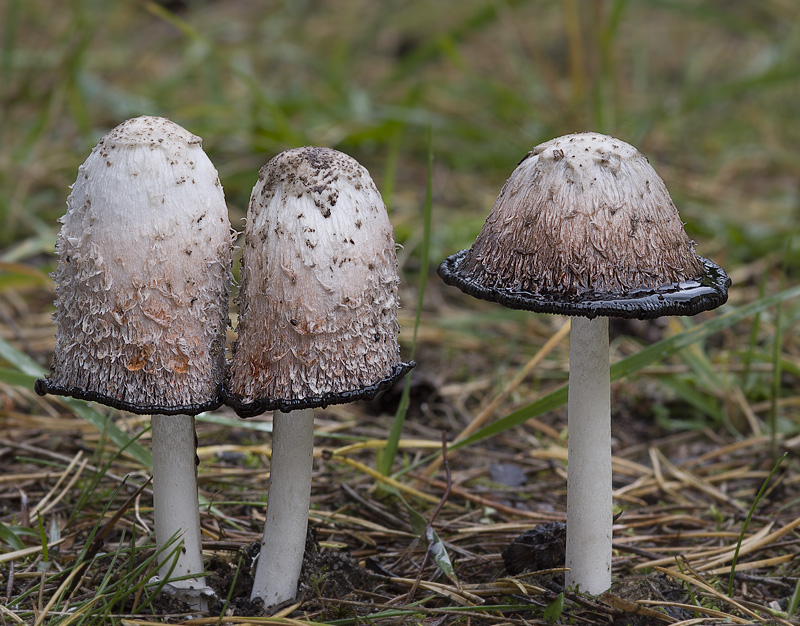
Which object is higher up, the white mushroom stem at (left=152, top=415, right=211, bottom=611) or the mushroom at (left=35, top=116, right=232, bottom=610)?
the mushroom at (left=35, top=116, right=232, bottom=610)

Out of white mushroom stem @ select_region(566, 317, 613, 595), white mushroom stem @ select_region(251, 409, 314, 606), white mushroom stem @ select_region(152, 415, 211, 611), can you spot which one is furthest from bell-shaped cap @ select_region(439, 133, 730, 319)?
white mushroom stem @ select_region(152, 415, 211, 611)

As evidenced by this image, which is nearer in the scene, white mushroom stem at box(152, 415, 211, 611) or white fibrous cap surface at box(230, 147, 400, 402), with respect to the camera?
white fibrous cap surface at box(230, 147, 400, 402)

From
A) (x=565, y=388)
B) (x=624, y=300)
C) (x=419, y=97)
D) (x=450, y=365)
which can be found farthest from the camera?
(x=419, y=97)

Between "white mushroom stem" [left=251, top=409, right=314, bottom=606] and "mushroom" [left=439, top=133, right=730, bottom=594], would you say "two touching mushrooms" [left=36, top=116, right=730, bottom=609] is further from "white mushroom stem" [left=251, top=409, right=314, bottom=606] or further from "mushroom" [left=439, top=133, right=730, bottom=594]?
"white mushroom stem" [left=251, top=409, right=314, bottom=606]

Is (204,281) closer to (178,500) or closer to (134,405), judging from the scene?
(134,405)

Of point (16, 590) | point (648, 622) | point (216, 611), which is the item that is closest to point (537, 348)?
point (648, 622)

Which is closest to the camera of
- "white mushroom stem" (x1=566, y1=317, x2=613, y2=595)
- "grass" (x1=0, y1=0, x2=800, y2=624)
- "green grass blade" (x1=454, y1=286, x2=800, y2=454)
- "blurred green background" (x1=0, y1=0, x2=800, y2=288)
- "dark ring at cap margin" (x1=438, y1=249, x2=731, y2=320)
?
"dark ring at cap margin" (x1=438, y1=249, x2=731, y2=320)

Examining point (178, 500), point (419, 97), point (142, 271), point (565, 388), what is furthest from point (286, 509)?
point (419, 97)
